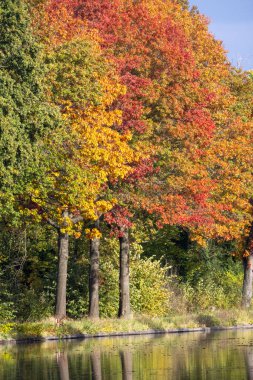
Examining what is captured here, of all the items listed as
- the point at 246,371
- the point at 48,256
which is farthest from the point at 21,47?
the point at 48,256

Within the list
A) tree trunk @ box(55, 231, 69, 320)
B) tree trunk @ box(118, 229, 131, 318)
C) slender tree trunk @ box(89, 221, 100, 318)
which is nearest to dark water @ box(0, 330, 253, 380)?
tree trunk @ box(55, 231, 69, 320)

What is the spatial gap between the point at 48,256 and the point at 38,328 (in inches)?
529

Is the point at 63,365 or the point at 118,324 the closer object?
the point at 63,365

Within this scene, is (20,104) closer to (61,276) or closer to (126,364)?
(126,364)

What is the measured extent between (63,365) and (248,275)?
33.4m

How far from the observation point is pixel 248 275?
61000mm

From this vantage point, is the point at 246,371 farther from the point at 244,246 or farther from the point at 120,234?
the point at 244,246

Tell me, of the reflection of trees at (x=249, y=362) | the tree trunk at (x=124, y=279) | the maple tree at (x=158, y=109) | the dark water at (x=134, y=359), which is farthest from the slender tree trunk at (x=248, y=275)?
the reflection of trees at (x=249, y=362)

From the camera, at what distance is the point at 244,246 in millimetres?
60500

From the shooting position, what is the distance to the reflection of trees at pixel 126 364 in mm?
25672

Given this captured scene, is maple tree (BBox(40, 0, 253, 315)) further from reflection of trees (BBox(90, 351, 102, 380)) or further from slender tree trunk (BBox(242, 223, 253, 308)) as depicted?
reflection of trees (BBox(90, 351, 102, 380))

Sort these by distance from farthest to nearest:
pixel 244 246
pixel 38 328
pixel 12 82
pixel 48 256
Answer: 1. pixel 244 246
2. pixel 48 256
3. pixel 38 328
4. pixel 12 82

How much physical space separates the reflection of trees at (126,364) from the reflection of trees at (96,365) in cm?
66

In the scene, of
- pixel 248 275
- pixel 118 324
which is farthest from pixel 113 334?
pixel 248 275
